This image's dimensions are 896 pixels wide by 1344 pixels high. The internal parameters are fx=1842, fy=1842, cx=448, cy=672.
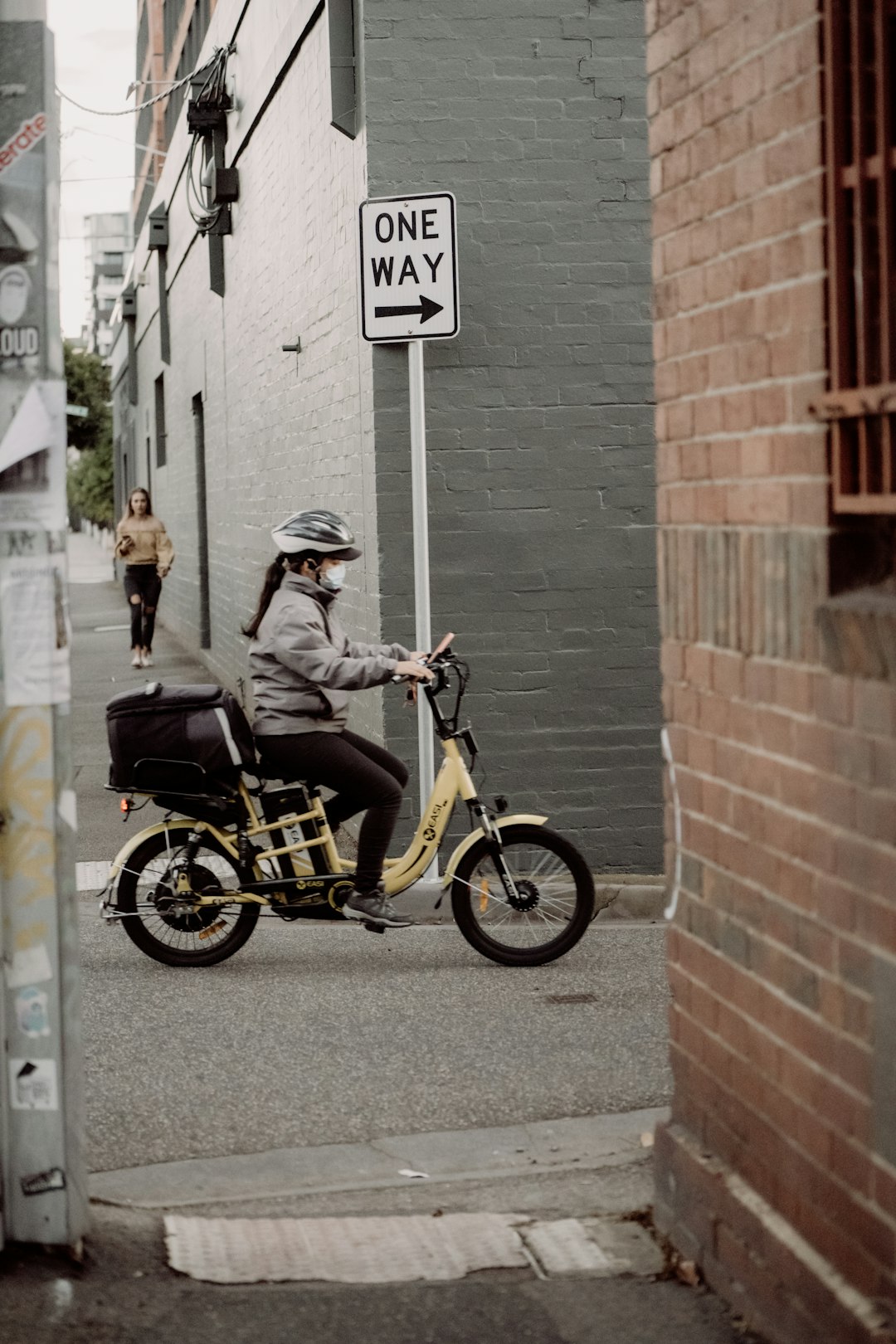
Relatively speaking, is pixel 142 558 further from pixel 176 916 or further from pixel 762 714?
pixel 762 714

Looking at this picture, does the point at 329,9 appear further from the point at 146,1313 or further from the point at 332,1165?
the point at 146,1313

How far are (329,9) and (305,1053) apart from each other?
5.59 m

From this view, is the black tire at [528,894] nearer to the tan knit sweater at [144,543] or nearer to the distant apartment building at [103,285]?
the tan knit sweater at [144,543]

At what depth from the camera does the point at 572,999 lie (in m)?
7.01

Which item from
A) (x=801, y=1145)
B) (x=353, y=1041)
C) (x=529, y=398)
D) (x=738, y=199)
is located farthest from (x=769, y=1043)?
(x=529, y=398)

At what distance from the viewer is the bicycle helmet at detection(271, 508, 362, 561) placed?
732cm

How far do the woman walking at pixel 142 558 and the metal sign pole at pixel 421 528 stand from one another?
11639 millimetres

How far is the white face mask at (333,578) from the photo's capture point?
24.3 feet

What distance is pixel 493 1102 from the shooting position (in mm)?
5762

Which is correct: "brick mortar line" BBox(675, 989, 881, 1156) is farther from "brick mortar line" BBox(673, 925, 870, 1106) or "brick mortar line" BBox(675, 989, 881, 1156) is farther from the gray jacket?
the gray jacket

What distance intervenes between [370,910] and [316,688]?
0.93 meters

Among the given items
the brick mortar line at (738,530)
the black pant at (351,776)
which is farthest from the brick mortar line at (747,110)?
the black pant at (351,776)

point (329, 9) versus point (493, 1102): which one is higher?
point (329, 9)

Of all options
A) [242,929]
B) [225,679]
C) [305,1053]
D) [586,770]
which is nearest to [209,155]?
[225,679]
